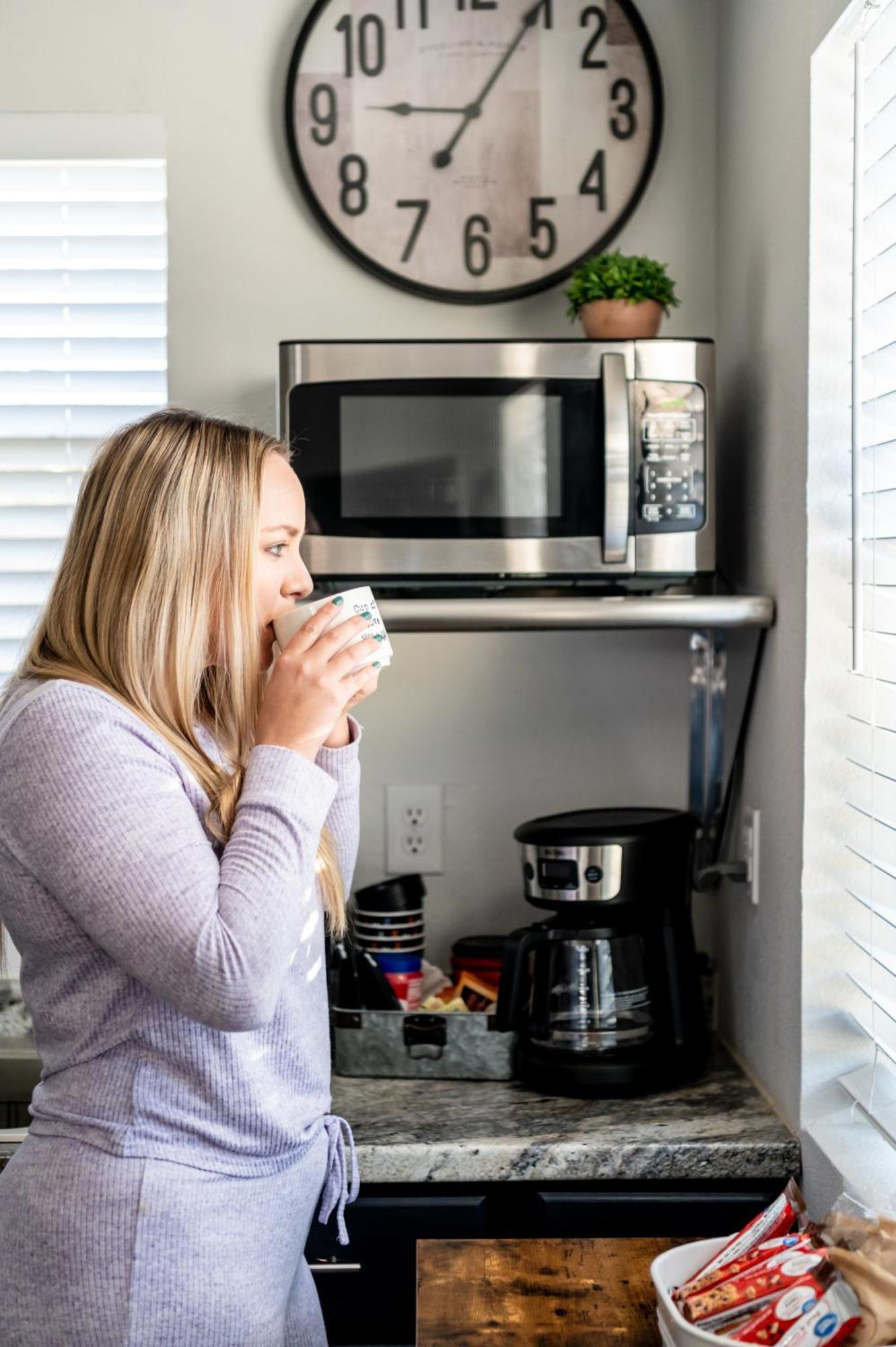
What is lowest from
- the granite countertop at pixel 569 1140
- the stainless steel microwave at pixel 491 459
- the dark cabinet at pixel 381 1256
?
the dark cabinet at pixel 381 1256

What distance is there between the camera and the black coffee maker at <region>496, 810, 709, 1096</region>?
162 cm

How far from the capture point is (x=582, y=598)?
5.28 feet

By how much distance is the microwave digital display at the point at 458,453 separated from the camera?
5.38 feet

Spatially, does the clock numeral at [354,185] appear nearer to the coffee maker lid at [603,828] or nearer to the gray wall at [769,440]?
the gray wall at [769,440]

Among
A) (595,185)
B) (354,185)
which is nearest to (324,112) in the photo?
(354,185)

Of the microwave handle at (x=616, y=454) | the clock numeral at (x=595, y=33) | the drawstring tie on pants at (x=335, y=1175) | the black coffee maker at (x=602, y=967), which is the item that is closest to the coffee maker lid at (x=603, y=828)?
the black coffee maker at (x=602, y=967)

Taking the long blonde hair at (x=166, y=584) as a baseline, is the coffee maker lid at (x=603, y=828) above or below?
below

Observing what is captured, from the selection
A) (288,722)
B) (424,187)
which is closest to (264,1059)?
(288,722)

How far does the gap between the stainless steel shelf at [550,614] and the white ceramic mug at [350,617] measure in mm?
393

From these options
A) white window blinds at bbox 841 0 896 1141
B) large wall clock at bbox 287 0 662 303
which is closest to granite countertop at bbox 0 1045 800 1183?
white window blinds at bbox 841 0 896 1141

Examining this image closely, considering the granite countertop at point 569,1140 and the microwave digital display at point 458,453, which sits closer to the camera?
the granite countertop at point 569,1140

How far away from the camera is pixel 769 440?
1.61 m

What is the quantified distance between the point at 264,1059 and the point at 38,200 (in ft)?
4.41

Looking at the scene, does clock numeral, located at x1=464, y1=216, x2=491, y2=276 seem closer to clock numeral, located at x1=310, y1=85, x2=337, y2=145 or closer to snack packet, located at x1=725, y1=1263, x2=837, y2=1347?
clock numeral, located at x1=310, y1=85, x2=337, y2=145
